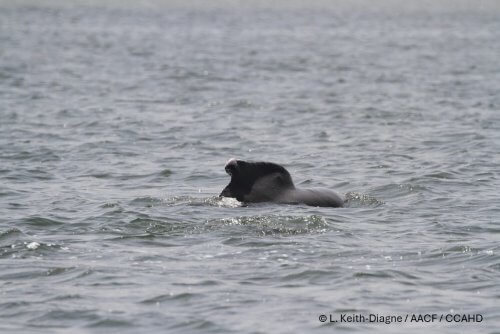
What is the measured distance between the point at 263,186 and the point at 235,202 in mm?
454

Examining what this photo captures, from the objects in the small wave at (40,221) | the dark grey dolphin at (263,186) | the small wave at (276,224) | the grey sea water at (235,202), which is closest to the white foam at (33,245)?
the grey sea water at (235,202)

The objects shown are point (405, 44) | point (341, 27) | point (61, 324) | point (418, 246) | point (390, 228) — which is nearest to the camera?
point (61, 324)

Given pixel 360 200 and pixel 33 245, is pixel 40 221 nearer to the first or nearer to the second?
pixel 33 245

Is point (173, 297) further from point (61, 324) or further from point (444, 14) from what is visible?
point (444, 14)

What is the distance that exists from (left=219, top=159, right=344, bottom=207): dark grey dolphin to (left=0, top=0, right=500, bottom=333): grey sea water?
234 millimetres

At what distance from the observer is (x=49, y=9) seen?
8906cm

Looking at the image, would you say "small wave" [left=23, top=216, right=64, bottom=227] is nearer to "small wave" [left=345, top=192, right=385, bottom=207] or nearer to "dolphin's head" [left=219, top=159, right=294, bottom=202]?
"dolphin's head" [left=219, top=159, right=294, bottom=202]

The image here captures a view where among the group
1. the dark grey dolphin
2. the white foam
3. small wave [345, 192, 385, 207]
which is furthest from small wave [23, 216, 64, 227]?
small wave [345, 192, 385, 207]

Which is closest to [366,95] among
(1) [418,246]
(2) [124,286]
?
(1) [418,246]

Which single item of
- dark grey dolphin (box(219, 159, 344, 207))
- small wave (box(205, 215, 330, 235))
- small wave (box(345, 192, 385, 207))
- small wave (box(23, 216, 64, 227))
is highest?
dark grey dolphin (box(219, 159, 344, 207))

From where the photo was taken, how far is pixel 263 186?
1647 centimetres

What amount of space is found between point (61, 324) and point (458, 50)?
4385cm

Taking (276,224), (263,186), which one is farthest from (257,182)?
(276,224)

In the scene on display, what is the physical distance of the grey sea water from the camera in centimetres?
1186
